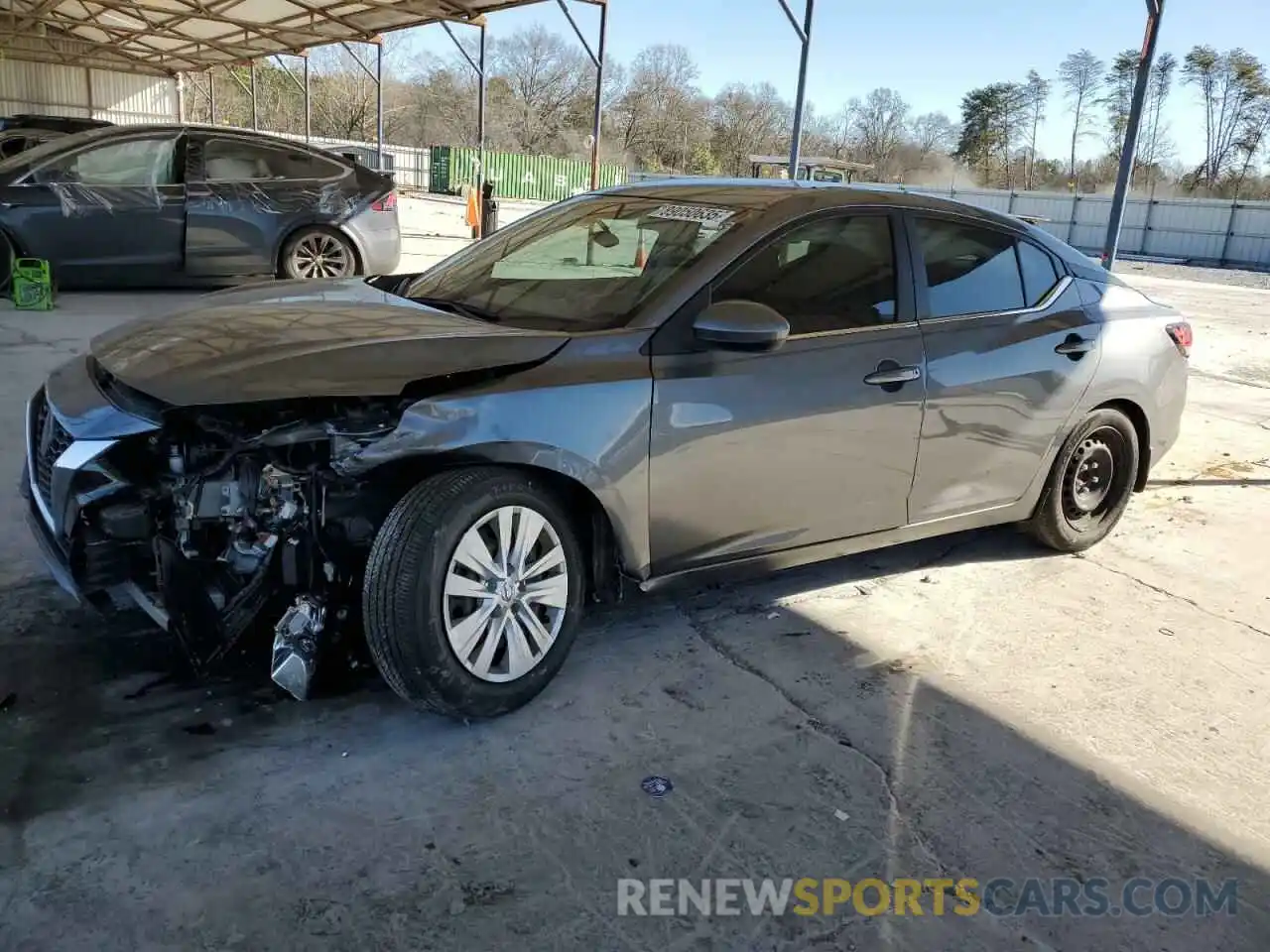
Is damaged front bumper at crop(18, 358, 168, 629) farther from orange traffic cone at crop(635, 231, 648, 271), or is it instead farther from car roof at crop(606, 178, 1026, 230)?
car roof at crop(606, 178, 1026, 230)

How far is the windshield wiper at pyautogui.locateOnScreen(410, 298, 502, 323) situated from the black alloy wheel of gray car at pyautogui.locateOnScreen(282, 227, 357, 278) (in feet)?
20.0

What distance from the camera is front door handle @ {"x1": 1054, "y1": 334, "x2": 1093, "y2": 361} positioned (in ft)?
13.5

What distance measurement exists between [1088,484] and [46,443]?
167 inches

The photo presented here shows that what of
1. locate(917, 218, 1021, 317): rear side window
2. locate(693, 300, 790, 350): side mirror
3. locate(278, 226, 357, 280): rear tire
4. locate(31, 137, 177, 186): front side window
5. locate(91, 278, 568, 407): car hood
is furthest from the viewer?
locate(278, 226, 357, 280): rear tire

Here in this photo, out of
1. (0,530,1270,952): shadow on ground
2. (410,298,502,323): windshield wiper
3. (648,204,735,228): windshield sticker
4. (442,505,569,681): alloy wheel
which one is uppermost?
(648,204,735,228): windshield sticker

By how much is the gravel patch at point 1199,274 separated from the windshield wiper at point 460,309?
21.9 metres

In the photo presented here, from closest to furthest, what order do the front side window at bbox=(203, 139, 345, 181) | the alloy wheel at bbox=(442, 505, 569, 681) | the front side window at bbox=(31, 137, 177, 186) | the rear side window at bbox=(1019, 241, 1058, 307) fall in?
the alloy wheel at bbox=(442, 505, 569, 681) → the rear side window at bbox=(1019, 241, 1058, 307) → the front side window at bbox=(31, 137, 177, 186) → the front side window at bbox=(203, 139, 345, 181)

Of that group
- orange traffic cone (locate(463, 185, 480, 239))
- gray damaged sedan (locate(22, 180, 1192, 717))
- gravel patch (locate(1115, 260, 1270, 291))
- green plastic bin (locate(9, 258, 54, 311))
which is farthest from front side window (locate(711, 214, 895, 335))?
gravel patch (locate(1115, 260, 1270, 291))

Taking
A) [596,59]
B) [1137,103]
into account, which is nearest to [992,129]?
[596,59]

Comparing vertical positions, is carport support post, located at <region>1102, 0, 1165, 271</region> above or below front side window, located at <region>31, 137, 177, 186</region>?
above

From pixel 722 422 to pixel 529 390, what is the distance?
0.67m

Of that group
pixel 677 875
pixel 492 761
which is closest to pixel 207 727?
pixel 492 761

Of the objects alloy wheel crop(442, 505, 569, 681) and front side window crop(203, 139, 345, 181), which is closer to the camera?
alloy wheel crop(442, 505, 569, 681)

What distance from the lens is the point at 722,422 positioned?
3.17 m
